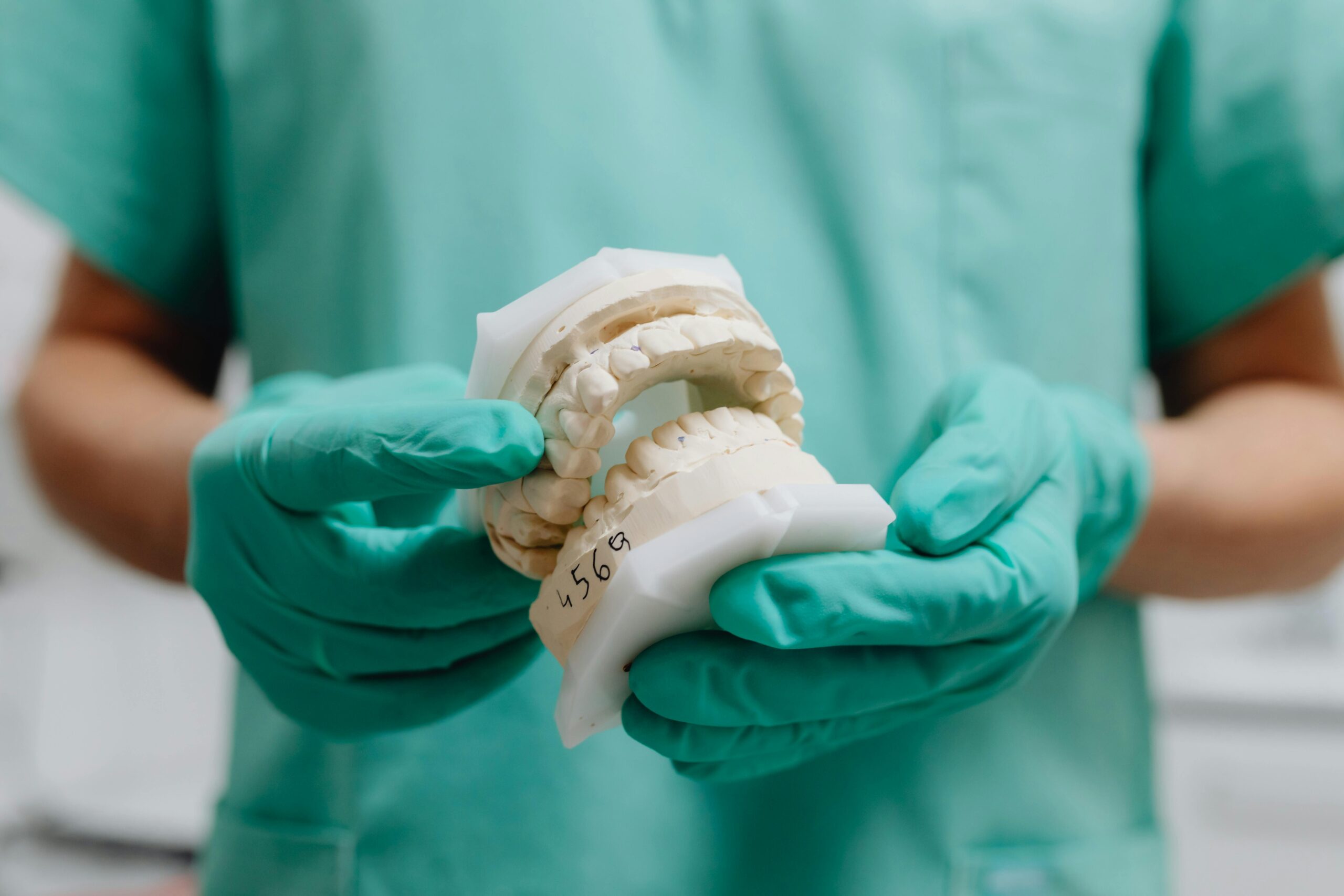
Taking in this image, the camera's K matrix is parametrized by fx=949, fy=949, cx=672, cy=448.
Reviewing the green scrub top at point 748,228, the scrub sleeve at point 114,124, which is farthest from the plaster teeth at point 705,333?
the scrub sleeve at point 114,124

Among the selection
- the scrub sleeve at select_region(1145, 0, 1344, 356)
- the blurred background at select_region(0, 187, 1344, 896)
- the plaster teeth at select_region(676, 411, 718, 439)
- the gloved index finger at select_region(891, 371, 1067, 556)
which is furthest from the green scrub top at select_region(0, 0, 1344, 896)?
the blurred background at select_region(0, 187, 1344, 896)

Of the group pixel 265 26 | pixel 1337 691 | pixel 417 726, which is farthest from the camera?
pixel 1337 691

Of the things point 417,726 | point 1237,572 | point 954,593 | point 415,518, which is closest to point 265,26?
point 415,518

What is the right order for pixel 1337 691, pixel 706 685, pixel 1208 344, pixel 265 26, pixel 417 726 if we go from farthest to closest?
pixel 1337 691, pixel 1208 344, pixel 265 26, pixel 417 726, pixel 706 685

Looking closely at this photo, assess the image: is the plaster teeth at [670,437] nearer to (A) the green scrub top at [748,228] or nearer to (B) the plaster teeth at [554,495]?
(B) the plaster teeth at [554,495]

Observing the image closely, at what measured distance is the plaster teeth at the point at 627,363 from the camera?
16.4 inches

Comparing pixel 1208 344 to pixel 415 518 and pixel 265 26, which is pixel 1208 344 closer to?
pixel 415 518

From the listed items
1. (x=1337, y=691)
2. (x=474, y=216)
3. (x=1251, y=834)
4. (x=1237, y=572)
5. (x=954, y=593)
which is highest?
(x=474, y=216)

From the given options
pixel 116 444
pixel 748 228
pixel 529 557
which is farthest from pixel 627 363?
pixel 116 444

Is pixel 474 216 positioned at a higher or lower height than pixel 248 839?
higher

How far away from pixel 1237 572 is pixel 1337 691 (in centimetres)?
107

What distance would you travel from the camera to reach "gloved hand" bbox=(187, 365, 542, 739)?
427 mm

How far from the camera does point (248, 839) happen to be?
2.14 ft

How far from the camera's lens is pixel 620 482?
45 centimetres
